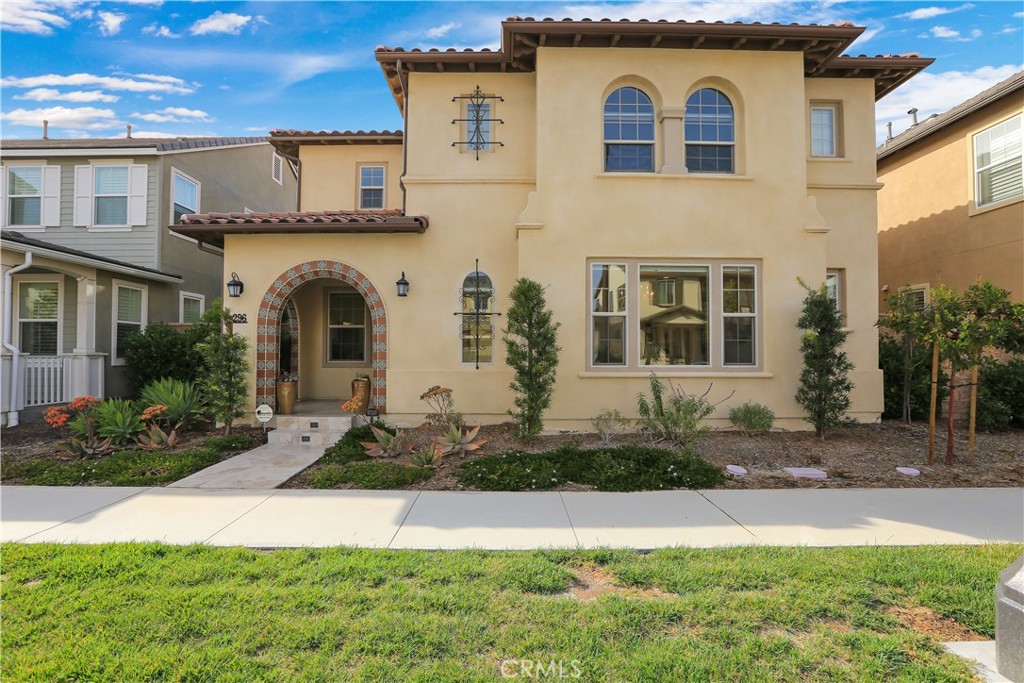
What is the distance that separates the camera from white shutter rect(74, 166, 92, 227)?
44.6ft

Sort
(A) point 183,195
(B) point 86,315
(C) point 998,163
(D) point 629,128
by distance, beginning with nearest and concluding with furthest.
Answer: (D) point 629,128 < (B) point 86,315 < (C) point 998,163 < (A) point 183,195

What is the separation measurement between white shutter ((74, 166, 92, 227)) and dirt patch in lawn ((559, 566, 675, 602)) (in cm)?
1636

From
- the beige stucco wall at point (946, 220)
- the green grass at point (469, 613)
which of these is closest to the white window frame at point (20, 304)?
the green grass at point (469, 613)

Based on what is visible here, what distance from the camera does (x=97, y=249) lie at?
44.7ft

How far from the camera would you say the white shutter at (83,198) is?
1359 cm

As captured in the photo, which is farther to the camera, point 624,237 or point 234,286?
point 234,286

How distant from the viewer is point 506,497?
231 inches

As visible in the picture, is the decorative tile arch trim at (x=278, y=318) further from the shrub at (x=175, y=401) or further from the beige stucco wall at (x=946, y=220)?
the beige stucco wall at (x=946, y=220)

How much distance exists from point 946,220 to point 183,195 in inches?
822

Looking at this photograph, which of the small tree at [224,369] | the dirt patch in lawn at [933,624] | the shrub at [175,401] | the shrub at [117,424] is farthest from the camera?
the shrub at [175,401]

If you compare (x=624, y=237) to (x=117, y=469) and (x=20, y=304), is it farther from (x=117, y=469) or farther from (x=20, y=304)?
(x=20, y=304)

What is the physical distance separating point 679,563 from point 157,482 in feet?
21.4

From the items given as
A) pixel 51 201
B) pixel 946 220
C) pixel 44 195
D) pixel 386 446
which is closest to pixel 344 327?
pixel 386 446

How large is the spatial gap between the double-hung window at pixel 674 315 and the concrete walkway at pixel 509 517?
3762mm
